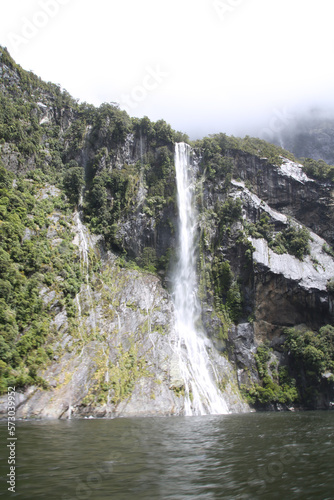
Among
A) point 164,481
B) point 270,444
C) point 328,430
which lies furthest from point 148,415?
point 164,481

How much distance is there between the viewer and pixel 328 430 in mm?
17750

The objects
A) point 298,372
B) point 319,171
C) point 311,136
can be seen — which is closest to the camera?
point 298,372

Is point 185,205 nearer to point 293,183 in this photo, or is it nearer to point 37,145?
point 293,183

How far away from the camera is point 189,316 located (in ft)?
138

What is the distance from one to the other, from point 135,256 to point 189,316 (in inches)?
475

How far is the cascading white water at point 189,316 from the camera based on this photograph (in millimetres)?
32719

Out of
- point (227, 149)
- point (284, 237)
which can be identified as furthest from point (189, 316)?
point (227, 149)

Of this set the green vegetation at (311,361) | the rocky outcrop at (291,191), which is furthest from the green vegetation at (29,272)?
the rocky outcrop at (291,191)

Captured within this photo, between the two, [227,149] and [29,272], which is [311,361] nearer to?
[29,272]

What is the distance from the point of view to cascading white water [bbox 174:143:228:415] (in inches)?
1288

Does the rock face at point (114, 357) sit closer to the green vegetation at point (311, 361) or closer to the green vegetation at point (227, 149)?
the green vegetation at point (311, 361)

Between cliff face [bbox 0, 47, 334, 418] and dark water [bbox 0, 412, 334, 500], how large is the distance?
537 inches

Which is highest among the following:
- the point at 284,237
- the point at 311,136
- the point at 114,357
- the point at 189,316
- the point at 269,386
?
the point at 311,136

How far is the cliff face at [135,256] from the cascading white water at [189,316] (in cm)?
109
